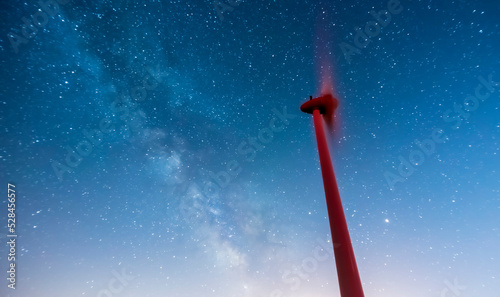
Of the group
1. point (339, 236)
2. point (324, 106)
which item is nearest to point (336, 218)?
point (339, 236)

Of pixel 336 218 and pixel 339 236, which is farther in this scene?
pixel 336 218

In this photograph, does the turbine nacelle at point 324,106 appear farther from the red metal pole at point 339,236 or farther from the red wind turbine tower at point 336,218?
the red metal pole at point 339,236

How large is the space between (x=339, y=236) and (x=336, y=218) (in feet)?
2.53

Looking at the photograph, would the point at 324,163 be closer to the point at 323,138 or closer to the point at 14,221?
A: the point at 323,138

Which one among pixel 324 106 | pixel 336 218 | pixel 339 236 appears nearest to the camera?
pixel 339 236

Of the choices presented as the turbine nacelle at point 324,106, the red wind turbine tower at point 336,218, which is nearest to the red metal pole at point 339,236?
the red wind turbine tower at point 336,218

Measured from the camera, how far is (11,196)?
9.68 metres

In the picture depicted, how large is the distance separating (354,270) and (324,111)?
33.6 feet

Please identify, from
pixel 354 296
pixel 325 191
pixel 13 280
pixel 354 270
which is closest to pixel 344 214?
pixel 325 191

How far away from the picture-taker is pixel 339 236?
1062 cm

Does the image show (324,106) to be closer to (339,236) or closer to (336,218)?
(336,218)

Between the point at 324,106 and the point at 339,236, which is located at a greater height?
the point at 324,106

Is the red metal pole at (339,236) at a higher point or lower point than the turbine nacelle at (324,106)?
lower

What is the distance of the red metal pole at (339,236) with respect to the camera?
930 centimetres
